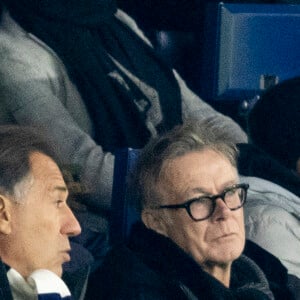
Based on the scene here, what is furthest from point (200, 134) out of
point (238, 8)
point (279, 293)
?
point (238, 8)

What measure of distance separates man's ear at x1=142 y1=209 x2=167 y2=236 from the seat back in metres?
0.20

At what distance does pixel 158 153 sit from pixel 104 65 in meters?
1.38

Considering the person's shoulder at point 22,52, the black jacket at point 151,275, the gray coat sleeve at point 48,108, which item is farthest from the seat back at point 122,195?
the person's shoulder at point 22,52

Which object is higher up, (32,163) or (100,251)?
(32,163)

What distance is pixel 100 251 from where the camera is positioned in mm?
4004

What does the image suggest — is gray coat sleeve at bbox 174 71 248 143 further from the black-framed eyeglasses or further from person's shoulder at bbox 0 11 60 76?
the black-framed eyeglasses

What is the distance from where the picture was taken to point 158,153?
3250mm

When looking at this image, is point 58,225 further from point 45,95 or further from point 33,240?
point 45,95

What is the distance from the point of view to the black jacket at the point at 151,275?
3090 mm

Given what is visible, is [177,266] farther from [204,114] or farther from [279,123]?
[204,114]

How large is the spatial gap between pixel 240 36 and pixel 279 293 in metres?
1.81

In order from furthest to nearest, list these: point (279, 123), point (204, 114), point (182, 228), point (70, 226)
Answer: point (204, 114), point (279, 123), point (182, 228), point (70, 226)

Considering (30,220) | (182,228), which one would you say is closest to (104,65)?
(182,228)

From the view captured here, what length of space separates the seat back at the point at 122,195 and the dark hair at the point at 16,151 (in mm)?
629
